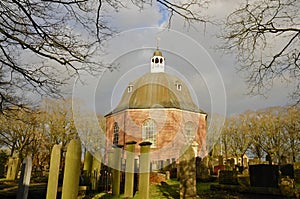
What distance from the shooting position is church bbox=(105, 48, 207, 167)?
2805cm

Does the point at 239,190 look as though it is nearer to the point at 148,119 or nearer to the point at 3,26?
the point at 3,26

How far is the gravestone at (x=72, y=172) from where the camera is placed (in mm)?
5613

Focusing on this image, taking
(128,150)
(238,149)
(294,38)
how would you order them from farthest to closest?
1. (238,149)
2. (128,150)
3. (294,38)

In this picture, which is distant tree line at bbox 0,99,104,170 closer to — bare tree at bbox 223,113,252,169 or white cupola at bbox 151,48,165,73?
white cupola at bbox 151,48,165,73

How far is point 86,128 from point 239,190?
68.4 ft

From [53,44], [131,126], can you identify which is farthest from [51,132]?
[53,44]

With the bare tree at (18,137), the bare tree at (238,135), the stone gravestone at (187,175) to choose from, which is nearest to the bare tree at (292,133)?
the bare tree at (238,135)

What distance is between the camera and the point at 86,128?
94.7ft

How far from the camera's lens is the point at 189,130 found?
98.5 feet

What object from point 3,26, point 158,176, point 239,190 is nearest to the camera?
point 3,26

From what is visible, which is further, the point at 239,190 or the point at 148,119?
the point at 148,119

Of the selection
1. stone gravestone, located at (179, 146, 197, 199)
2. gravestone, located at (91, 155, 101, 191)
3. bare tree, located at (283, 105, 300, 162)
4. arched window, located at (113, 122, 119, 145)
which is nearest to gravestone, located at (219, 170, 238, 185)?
stone gravestone, located at (179, 146, 197, 199)

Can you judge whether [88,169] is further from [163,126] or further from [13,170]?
[163,126]

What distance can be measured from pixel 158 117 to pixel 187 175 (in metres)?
20.3
